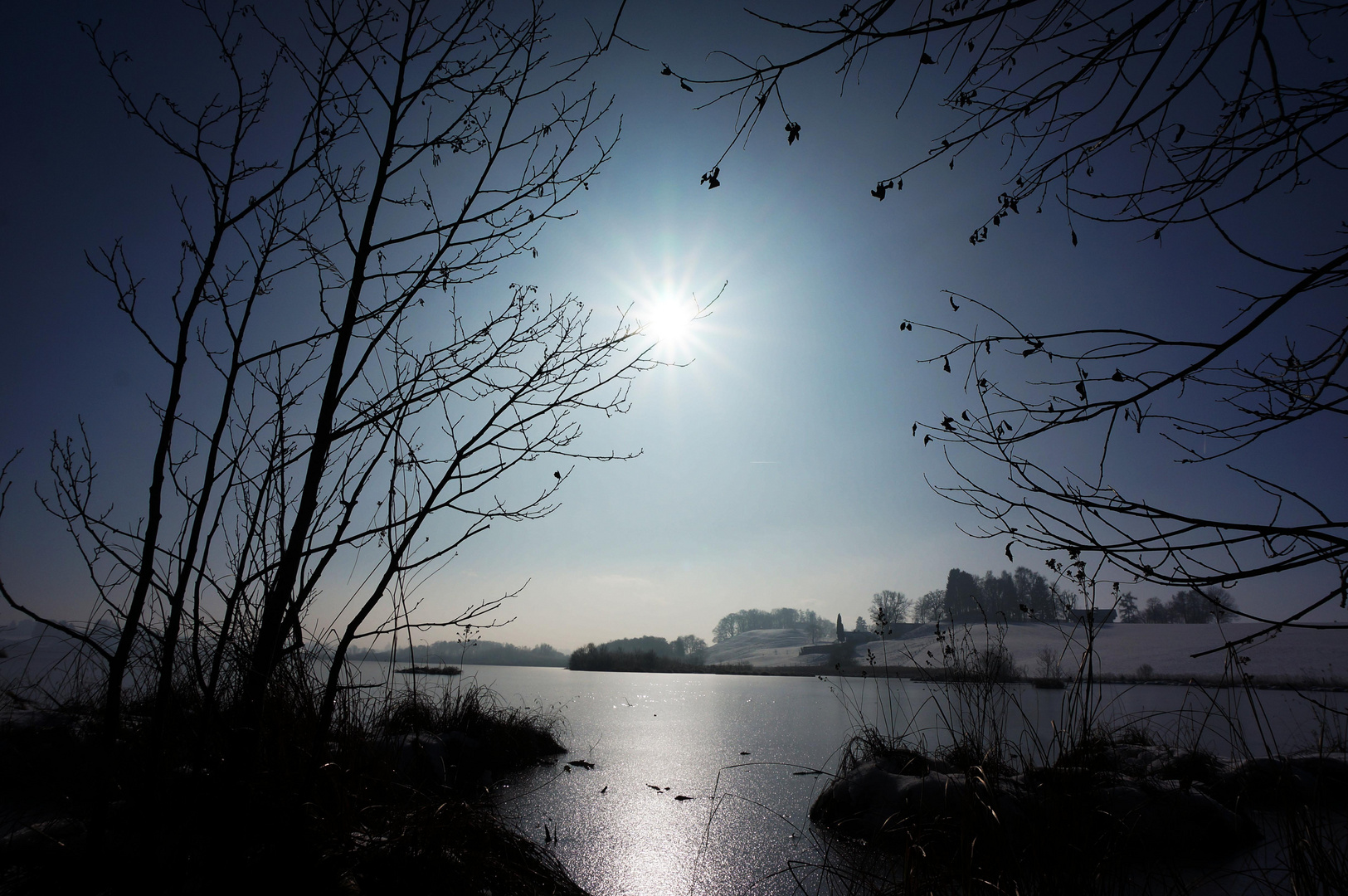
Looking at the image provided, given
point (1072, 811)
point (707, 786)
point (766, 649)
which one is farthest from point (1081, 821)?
point (766, 649)

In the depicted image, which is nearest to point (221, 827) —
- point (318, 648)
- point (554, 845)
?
point (318, 648)

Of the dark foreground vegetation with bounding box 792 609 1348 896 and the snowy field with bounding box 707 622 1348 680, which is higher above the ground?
the dark foreground vegetation with bounding box 792 609 1348 896

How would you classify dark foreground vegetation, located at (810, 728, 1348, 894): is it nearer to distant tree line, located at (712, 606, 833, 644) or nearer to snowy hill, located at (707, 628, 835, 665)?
snowy hill, located at (707, 628, 835, 665)

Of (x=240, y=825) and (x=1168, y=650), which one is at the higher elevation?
(x=240, y=825)

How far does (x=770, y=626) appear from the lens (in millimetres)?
87688

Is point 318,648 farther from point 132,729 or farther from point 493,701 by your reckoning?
point 493,701

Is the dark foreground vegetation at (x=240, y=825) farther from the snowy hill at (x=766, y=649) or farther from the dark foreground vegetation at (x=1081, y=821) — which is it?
the snowy hill at (x=766, y=649)

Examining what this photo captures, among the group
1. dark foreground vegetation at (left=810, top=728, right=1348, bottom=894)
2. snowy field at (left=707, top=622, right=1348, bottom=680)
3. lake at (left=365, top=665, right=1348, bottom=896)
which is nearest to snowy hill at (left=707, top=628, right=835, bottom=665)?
snowy field at (left=707, top=622, right=1348, bottom=680)

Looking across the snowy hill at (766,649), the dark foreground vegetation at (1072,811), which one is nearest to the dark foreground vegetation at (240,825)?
the dark foreground vegetation at (1072,811)

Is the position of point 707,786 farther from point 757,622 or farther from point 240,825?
point 757,622

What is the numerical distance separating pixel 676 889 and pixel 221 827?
255cm

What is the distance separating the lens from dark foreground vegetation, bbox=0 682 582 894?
146 cm

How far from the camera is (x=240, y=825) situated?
5.16 feet

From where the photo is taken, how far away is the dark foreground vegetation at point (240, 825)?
4.78 ft
